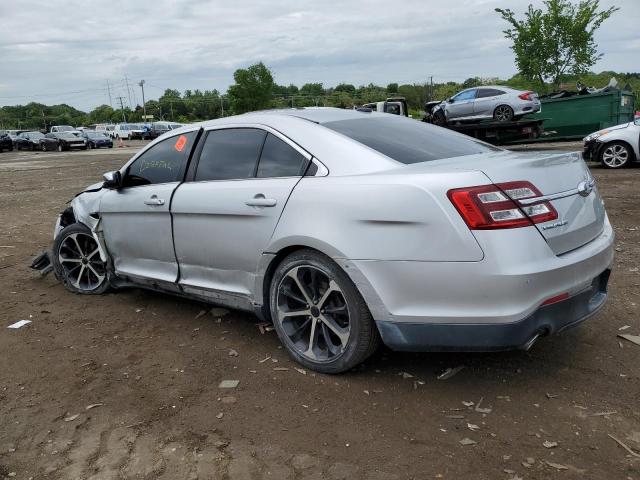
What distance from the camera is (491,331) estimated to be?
2.87 m

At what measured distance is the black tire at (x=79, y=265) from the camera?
17.4 ft

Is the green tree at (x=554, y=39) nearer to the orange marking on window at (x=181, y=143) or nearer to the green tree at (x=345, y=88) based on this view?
the orange marking on window at (x=181, y=143)

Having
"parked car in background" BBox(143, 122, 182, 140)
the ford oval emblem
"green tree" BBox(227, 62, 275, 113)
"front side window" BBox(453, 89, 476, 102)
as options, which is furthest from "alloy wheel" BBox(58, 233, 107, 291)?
"green tree" BBox(227, 62, 275, 113)

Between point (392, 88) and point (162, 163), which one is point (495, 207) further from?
point (392, 88)

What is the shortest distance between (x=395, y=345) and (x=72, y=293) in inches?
144

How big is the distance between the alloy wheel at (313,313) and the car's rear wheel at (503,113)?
50.0 ft

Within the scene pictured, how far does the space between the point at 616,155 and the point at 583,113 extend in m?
4.11

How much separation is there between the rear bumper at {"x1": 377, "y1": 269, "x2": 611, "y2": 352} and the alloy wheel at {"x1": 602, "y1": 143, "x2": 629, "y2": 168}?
1098cm

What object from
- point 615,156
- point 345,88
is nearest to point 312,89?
point 345,88

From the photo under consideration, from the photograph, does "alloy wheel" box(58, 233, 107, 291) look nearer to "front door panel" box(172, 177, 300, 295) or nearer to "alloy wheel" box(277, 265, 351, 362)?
"front door panel" box(172, 177, 300, 295)

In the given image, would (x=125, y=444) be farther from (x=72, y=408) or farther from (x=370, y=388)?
(x=370, y=388)

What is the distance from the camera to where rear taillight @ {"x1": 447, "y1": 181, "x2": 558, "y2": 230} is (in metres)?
2.82

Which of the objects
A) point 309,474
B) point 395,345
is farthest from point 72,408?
point 395,345

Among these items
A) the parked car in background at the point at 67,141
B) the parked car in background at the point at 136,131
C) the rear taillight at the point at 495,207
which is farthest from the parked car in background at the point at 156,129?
the rear taillight at the point at 495,207
